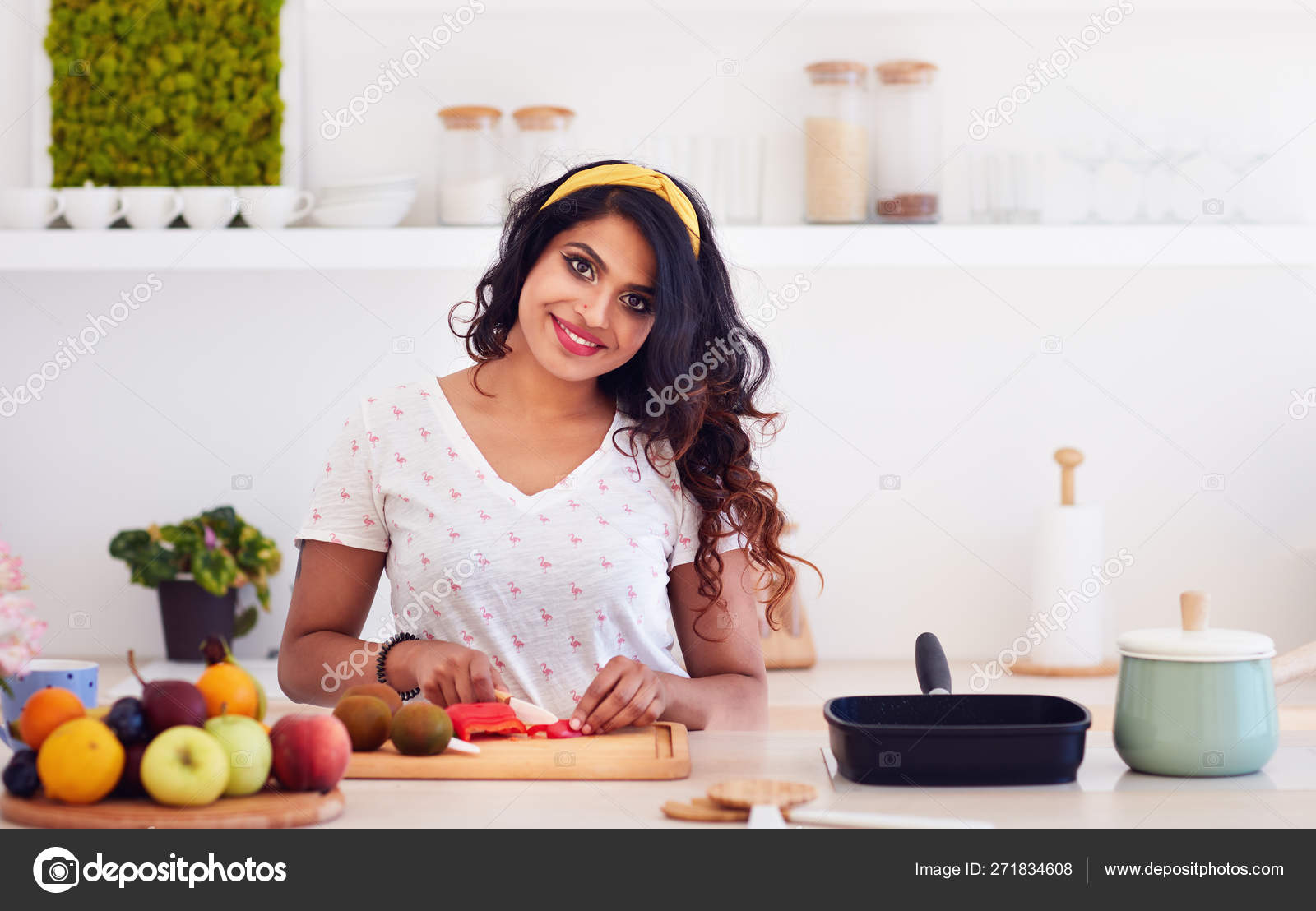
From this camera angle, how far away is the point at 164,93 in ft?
8.15

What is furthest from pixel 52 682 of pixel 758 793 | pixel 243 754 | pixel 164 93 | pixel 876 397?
pixel 876 397

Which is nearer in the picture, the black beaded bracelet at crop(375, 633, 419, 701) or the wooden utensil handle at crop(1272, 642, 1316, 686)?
the wooden utensil handle at crop(1272, 642, 1316, 686)

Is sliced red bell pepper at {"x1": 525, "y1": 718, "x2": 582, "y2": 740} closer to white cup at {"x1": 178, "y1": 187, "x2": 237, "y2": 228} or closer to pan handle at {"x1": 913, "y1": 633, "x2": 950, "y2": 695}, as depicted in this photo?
pan handle at {"x1": 913, "y1": 633, "x2": 950, "y2": 695}

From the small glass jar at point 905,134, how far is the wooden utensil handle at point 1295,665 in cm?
143

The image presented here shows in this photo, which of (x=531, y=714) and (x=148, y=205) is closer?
(x=531, y=714)

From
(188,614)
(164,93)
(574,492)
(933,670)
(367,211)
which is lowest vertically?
(188,614)

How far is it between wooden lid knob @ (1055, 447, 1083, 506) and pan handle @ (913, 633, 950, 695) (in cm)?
147

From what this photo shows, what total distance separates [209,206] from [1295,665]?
77.2 inches

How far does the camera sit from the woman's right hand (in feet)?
3.79

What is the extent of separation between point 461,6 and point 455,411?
126 cm

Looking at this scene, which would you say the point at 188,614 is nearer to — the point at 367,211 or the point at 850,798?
the point at 367,211
